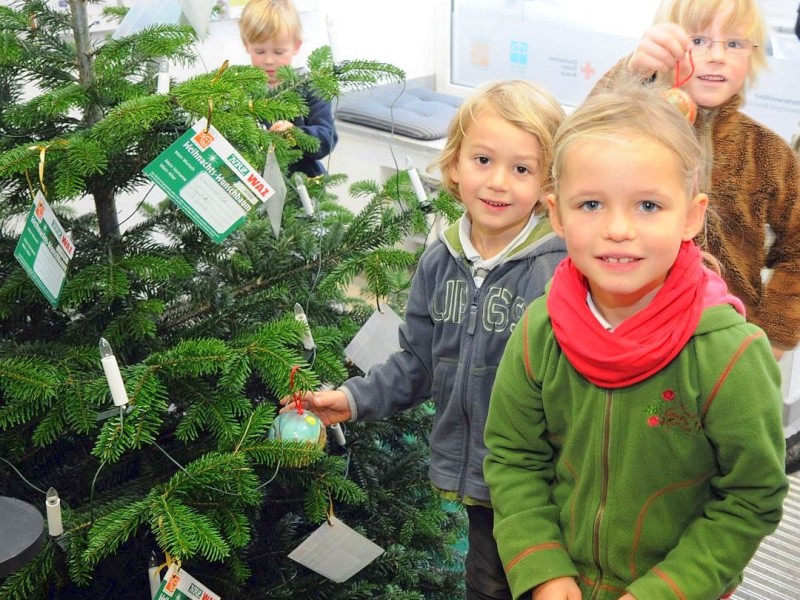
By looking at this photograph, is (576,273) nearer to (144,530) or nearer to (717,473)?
(717,473)

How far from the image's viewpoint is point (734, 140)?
152 centimetres

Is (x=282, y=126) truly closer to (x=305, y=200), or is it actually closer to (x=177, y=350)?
(x=305, y=200)

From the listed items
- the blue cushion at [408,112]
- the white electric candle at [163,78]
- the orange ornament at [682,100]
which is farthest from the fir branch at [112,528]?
the blue cushion at [408,112]

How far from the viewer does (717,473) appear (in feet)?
3.50

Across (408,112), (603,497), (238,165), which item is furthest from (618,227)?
(408,112)

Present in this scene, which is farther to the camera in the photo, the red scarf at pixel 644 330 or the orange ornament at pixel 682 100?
the orange ornament at pixel 682 100

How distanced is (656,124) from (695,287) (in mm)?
185

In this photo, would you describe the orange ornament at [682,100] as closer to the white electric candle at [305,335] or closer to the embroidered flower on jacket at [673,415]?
the embroidered flower on jacket at [673,415]

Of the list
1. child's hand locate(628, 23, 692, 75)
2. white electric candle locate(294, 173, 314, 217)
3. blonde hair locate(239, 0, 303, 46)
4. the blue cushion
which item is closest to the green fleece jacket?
child's hand locate(628, 23, 692, 75)

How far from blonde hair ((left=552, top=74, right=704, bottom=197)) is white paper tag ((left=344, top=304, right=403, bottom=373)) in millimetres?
503

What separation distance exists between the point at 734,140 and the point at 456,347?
586 millimetres

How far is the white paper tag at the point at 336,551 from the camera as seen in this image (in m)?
1.41

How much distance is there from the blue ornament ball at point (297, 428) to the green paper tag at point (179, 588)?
0.22m

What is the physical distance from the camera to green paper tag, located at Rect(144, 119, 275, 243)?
4.12 feet
